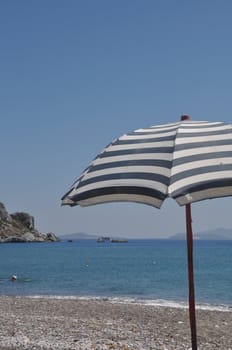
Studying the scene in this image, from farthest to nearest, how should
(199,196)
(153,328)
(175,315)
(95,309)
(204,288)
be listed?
(204,288), (95,309), (175,315), (153,328), (199,196)

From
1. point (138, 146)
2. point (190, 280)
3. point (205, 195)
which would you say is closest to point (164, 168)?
point (205, 195)

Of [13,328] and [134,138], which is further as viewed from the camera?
[13,328]

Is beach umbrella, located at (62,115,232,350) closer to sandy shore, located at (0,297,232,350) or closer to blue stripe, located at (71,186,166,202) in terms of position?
blue stripe, located at (71,186,166,202)

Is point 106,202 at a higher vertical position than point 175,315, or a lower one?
higher

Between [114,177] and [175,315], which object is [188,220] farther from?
[175,315]

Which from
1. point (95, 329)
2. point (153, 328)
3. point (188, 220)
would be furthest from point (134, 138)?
point (153, 328)

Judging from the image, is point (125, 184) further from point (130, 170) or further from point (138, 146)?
point (138, 146)

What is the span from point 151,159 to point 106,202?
0.78 meters

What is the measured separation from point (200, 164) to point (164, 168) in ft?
1.17

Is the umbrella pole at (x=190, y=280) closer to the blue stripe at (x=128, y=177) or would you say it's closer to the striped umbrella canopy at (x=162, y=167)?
the striped umbrella canopy at (x=162, y=167)

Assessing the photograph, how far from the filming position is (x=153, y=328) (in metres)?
16.0

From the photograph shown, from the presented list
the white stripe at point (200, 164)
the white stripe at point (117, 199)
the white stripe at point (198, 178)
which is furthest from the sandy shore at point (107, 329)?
the white stripe at point (198, 178)

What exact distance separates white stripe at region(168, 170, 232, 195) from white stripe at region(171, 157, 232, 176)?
0.15 metres

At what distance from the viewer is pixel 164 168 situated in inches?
219
